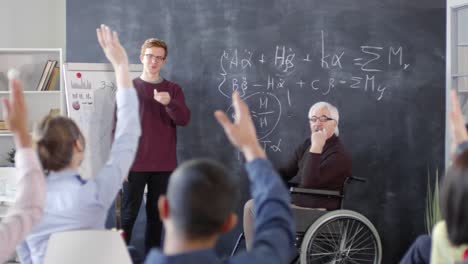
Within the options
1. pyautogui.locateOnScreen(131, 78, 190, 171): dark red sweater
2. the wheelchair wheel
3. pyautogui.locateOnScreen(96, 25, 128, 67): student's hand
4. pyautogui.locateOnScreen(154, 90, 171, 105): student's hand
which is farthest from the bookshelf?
pyautogui.locateOnScreen(96, 25, 128, 67): student's hand

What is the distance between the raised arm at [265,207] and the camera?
4.60ft

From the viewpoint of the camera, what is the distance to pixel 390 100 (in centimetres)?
555

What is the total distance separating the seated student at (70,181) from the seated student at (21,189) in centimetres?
55

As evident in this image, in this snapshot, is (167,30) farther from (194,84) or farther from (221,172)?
(221,172)

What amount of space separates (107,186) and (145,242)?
122 inches

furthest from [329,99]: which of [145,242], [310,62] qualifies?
[145,242]

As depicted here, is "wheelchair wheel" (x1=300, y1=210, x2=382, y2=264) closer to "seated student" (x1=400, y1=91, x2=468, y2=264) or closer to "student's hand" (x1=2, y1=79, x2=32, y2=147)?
"seated student" (x1=400, y1=91, x2=468, y2=264)

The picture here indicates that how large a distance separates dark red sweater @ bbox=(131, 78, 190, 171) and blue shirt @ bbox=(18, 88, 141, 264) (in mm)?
2755

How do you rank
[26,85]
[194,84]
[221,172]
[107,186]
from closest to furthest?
[221,172], [107,186], [194,84], [26,85]

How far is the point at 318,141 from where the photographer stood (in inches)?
197

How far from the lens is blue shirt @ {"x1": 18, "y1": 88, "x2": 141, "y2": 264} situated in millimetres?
2146

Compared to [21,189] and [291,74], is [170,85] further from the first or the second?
[21,189]

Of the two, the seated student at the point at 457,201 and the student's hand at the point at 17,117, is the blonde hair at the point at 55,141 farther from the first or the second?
the seated student at the point at 457,201

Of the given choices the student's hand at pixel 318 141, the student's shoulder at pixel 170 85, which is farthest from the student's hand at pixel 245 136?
the student's shoulder at pixel 170 85
